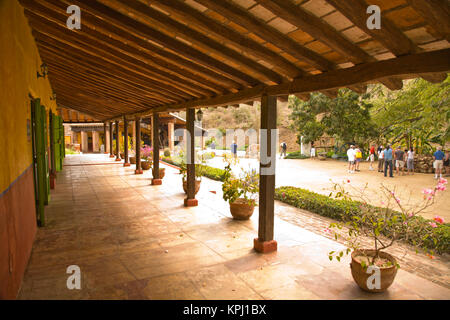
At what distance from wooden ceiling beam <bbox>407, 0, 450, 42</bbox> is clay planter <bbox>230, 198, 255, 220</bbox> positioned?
4.17m

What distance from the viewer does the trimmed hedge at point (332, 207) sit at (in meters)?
4.88

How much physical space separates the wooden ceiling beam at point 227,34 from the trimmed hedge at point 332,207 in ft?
9.70

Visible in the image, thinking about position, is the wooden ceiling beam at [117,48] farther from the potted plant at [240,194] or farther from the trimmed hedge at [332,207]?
the trimmed hedge at [332,207]

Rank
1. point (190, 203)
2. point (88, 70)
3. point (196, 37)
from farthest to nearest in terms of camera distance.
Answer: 1. point (190, 203)
2. point (88, 70)
3. point (196, 37)

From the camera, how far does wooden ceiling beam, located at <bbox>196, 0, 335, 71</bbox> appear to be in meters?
2.67

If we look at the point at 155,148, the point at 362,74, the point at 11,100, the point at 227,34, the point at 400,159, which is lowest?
the point at 400,159

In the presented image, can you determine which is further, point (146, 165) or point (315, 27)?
point (146, 165)

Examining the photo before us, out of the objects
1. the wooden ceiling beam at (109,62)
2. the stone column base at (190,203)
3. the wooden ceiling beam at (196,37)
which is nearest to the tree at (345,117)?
the stone column base at (190,203)

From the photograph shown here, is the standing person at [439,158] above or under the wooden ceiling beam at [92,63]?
under

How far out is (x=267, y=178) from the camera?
167 inches

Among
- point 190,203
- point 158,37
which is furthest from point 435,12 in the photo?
point 190,203

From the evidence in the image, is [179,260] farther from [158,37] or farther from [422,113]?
[422,113]

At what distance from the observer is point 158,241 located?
4719mm

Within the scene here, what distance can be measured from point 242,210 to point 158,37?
344 cm
